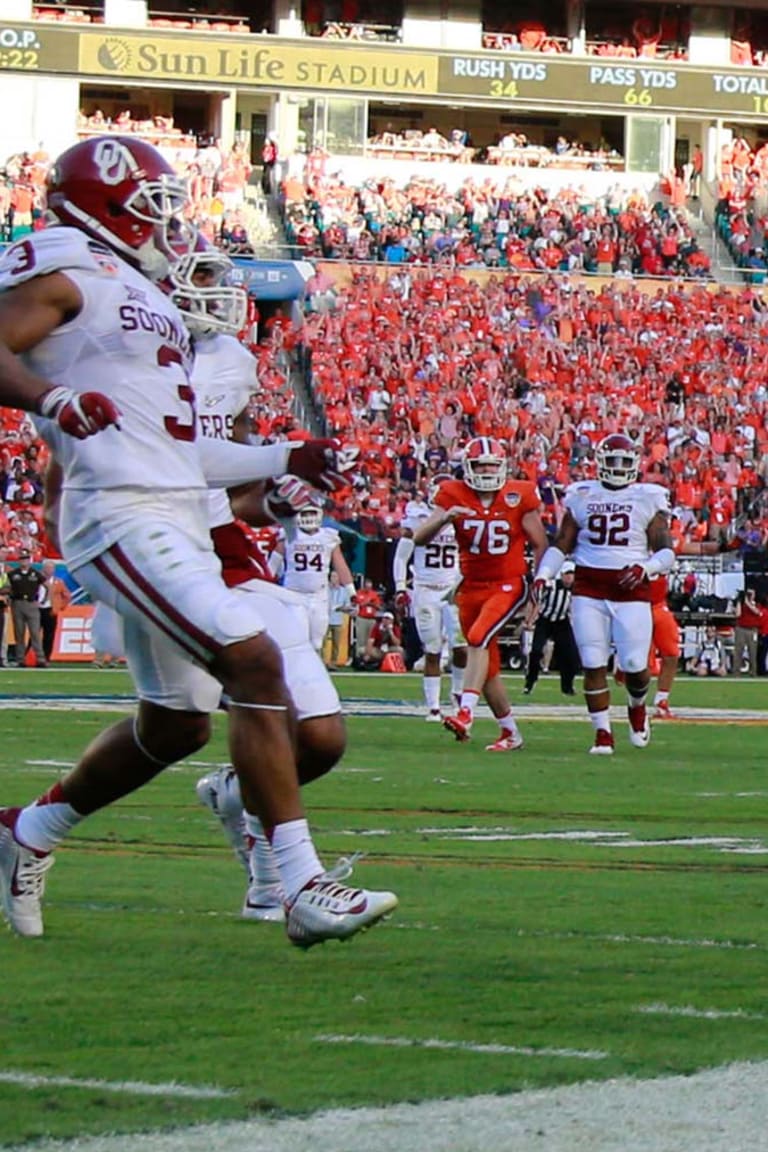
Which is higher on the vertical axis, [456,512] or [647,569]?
[456,512]

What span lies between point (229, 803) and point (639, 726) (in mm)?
8507

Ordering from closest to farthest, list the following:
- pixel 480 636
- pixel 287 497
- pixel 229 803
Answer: pixel 287 497 < pixel 229 803 < pixel 480 636

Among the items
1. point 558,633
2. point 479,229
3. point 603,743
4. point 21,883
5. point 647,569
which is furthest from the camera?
point 479,229

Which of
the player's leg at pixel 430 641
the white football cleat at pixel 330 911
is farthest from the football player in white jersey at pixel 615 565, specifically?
the white football cleat at pixel 330 911

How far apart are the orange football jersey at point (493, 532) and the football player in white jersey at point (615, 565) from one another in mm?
229

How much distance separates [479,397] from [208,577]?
95.0 feet

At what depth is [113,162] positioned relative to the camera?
6.14 metres

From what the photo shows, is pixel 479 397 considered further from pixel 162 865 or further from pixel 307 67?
pixel 162 865

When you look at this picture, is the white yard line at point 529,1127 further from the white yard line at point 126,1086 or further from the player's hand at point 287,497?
the player's hand at point 287,497

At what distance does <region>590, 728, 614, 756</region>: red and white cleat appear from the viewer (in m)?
14.5

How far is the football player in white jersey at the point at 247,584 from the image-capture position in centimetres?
656

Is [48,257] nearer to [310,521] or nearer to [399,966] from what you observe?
[399,966]

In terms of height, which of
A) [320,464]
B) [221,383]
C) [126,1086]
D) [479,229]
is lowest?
[126,1086]

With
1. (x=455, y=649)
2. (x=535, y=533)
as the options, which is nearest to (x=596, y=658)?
(x=535, y=533)
